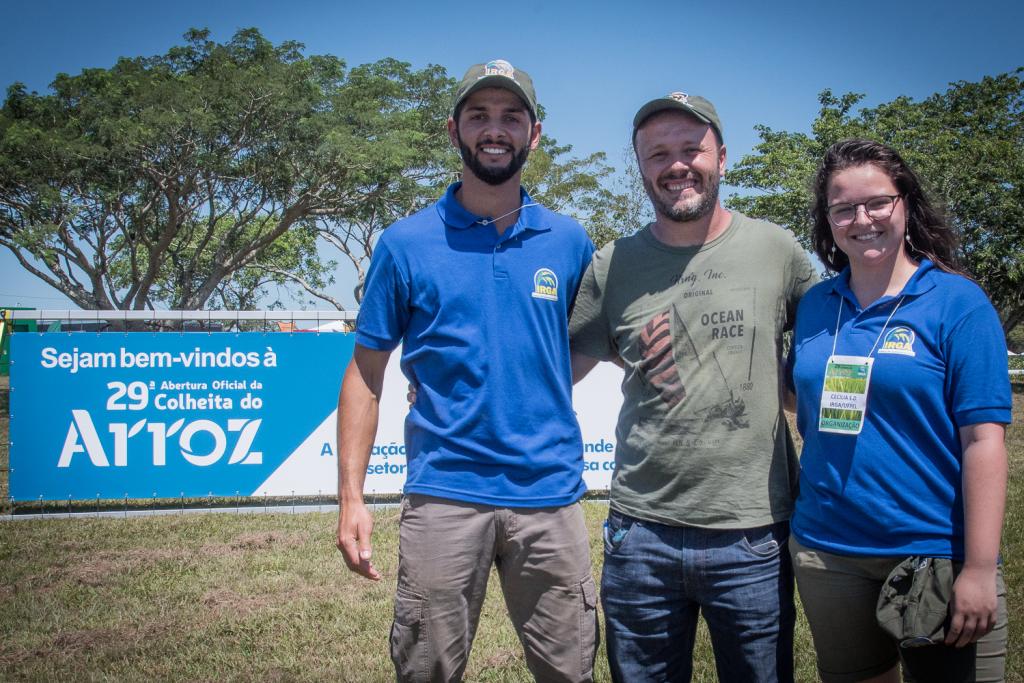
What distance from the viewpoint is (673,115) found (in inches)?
94.0

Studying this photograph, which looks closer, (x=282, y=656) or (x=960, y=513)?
(x=960, y=513)

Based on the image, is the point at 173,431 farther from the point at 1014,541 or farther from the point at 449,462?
the point at 1014,541

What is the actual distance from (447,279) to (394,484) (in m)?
5.01

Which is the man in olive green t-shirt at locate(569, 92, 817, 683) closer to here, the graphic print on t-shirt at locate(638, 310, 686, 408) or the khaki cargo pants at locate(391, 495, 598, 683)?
the graphic print on t-shirt at locate(638, 310, 686, 408)

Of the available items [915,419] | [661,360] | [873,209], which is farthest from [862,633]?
[873,209]

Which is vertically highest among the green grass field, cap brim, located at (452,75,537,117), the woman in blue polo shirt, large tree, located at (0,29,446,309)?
large tree, located at (0,29,446,309)

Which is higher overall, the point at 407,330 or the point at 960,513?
the point at 407,330

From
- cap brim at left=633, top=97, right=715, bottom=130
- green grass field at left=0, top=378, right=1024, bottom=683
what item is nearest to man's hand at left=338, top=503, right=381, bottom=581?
cap brim at left=633, top=97, right=715, bottom=130

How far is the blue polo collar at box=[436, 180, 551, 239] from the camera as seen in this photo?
249 centimetres

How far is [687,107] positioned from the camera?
7.63ft

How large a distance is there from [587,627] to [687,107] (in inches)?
62.5

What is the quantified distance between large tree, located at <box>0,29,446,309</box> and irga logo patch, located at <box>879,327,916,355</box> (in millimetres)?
18127

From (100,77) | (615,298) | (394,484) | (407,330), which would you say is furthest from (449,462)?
(100,77)

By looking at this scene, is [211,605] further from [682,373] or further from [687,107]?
[687,107]
